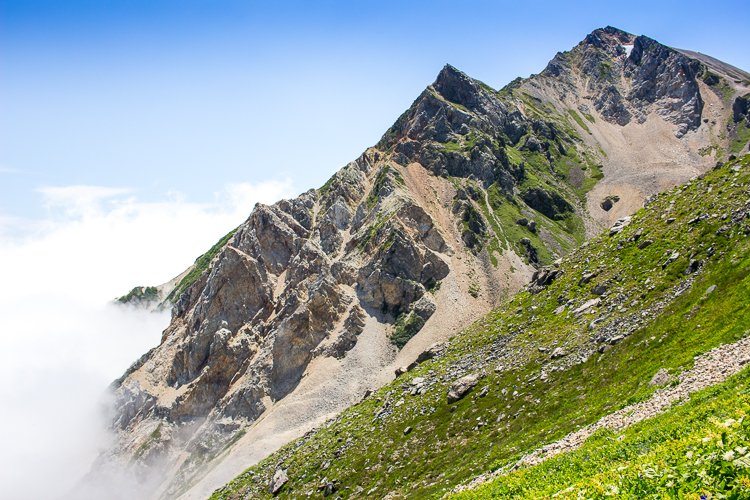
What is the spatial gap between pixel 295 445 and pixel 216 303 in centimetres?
7450

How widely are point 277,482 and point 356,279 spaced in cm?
7297

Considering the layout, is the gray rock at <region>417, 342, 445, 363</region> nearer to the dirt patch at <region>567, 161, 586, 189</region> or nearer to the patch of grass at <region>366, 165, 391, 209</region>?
the patch of grass at <region>366, 165, 391, 209</region>

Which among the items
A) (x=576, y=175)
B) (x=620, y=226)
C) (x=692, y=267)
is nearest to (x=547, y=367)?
(x=692, y=267)

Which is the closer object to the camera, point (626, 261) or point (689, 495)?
point (689, 495)

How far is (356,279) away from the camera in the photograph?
121 m

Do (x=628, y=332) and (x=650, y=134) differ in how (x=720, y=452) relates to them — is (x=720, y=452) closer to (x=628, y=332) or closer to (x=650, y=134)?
(x=628, y=332)

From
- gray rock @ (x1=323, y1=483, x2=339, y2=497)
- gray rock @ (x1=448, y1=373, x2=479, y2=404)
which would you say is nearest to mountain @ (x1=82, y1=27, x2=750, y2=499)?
gray rock @ (x1=448, y1=373, x2=479, y2=404)

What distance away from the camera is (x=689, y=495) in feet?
26.8

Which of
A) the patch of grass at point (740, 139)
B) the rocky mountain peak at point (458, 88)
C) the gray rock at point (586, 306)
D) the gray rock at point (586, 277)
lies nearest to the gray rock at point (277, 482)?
the gray rock at point (586, 306)

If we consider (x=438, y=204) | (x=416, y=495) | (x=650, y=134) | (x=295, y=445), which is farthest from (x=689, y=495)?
(x=650, y=134)

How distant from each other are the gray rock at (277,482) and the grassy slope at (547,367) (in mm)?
1074

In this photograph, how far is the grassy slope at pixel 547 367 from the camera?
31.5m

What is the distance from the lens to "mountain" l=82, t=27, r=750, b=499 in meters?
99.4

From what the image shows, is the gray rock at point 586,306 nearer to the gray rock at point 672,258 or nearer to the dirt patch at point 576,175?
the gray rock at point 672,258
